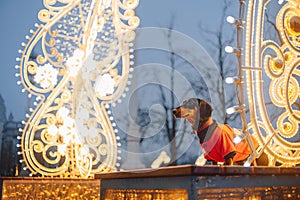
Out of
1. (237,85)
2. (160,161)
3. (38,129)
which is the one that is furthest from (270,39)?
(38,129)

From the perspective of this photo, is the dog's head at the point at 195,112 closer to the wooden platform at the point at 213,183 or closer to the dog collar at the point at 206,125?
the dog collar at the point at 206,125

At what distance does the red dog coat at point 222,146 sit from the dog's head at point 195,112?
68 mm

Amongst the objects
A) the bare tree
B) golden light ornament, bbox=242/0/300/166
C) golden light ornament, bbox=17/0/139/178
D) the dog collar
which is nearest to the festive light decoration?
golden light ornament, bbox=242/0/300/166

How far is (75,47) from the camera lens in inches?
102

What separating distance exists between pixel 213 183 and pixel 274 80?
18.4 inches

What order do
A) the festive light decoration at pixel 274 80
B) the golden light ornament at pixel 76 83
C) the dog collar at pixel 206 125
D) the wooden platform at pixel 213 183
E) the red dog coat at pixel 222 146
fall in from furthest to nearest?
the golden light ornament at pixel 76 83
the dog collar at pixel 206 125
the red dog coat at pixel 222 146
the festive light decoration at pixel 274 80
the wooden platform at pixel 213 183

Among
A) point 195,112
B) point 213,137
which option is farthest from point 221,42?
point 213,137

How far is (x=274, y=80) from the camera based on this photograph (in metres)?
1.15

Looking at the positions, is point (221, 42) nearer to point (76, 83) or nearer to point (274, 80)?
point (76, 83)

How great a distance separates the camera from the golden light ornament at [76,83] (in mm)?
2408

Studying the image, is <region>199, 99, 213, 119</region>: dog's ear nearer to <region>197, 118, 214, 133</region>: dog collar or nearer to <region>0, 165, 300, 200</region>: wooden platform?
<region>197, 118, 214, 133</region>: dog collar

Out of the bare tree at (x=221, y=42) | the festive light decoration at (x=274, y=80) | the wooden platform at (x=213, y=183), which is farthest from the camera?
the bare tree at (x=221, y=42)

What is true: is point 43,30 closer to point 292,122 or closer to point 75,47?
point 75,47

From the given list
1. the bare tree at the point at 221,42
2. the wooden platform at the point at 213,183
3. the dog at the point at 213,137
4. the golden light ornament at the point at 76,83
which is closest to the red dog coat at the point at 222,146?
the dog at the point at 213,137
